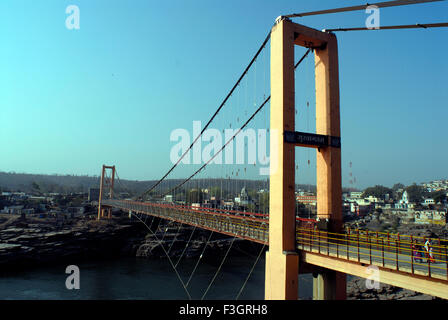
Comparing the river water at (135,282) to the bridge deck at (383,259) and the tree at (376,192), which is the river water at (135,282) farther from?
the tree at (376,192)

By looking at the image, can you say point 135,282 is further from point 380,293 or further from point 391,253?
point 391,253

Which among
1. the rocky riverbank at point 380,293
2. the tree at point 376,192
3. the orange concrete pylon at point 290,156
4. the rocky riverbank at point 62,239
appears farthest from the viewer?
the tree at point 376,192

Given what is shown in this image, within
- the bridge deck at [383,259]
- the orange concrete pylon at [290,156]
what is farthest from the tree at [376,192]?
the bridge deck at [383,259]

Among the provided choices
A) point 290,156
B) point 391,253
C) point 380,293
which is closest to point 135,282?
point 380,293

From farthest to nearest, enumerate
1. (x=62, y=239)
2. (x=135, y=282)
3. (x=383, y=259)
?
1. (x=62, y=239)
2. (x=135, y=282)
3. (x=383, y=259)

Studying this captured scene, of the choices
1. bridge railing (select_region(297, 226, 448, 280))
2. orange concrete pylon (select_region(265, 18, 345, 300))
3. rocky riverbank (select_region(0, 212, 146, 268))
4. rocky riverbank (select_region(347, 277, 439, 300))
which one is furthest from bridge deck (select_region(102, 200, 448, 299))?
rocky riverbank (select_region(0, 212, 146, 268))
